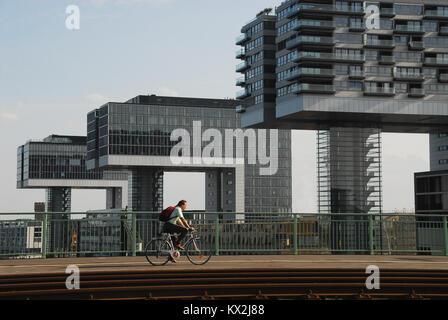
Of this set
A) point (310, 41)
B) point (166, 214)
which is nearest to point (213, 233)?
point (166, 214)

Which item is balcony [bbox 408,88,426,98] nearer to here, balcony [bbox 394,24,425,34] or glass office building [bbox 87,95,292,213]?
balcony [bbox 394,24,425,34]

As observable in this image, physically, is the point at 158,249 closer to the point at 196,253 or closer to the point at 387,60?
the point at 196,253

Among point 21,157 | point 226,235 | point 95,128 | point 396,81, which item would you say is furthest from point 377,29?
point 21,157

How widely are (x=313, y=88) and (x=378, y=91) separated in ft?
35.4

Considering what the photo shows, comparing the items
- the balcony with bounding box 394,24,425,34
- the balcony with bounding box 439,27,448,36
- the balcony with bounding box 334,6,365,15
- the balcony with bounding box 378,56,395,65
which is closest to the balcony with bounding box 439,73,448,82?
the balcony with bounding box 439,27,448,36

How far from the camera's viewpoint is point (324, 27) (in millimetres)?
A: 108938

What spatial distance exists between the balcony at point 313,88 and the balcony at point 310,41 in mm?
6558

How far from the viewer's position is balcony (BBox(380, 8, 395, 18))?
361ft

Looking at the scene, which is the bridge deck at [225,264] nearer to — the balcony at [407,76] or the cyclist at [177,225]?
the cyclist at [177,225]

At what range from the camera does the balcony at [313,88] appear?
107125mm

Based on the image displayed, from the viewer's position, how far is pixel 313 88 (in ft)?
353

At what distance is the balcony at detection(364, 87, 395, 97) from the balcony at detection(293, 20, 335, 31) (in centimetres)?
1154

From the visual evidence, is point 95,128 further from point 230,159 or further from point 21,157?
point 21,157
